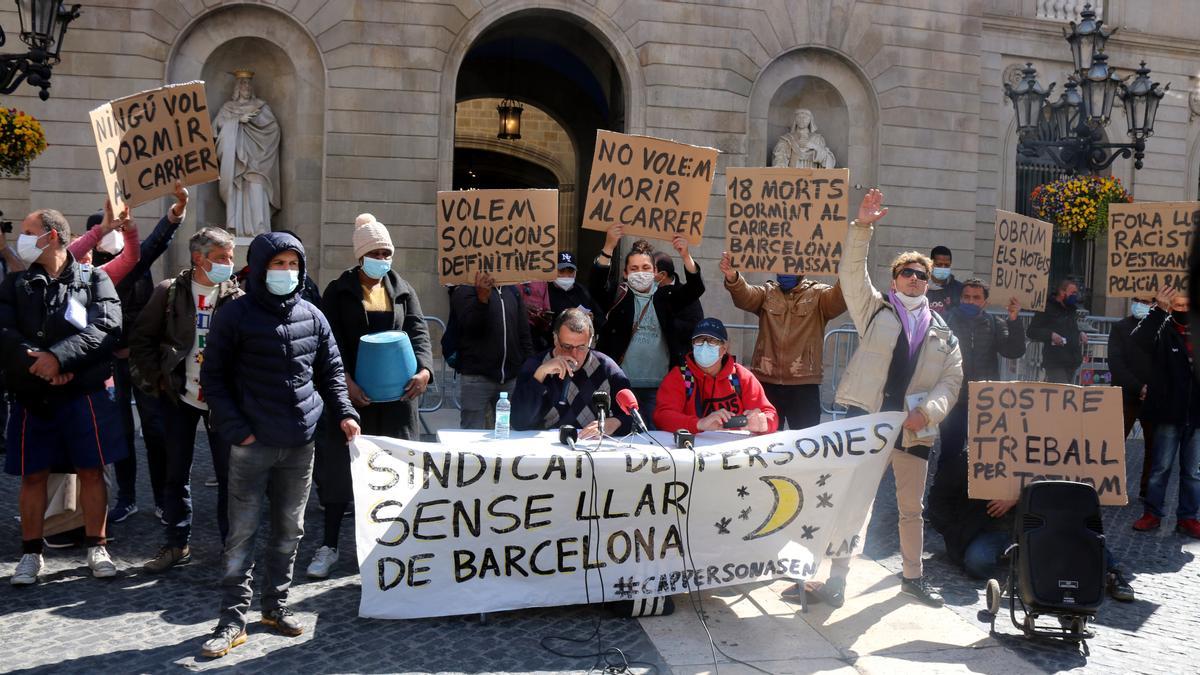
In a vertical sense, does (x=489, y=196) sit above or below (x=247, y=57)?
below

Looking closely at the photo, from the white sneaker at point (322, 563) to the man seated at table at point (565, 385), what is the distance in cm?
139

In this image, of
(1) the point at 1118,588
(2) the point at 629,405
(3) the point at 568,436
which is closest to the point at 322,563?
(3) the point at 568,436

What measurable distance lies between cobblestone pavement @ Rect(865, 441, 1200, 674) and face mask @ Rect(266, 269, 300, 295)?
4148mm

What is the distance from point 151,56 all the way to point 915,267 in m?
12.0

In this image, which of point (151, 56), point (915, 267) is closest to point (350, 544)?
point (915, 267)

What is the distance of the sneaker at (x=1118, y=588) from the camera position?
20.6 feet

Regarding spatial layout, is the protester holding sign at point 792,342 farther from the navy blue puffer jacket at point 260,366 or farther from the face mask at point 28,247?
the face mask at point 28,247

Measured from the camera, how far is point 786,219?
754 cm

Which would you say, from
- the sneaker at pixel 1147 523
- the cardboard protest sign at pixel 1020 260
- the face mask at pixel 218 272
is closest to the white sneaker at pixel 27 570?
the face mask at pixel 218 272

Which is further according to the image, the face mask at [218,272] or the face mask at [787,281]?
the face mask at [787,281]

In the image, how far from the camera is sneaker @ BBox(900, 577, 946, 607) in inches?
236

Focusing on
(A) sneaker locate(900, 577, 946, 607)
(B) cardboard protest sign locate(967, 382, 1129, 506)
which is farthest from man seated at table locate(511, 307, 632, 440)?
(B) cardboard protest sign locate(967, 382, 1129, 506)

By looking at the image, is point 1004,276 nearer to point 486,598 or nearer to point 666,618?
point 666,618

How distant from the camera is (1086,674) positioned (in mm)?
5027
